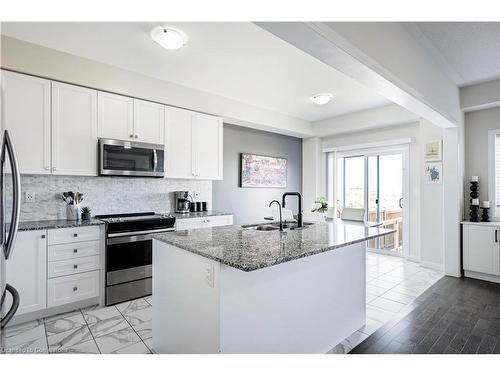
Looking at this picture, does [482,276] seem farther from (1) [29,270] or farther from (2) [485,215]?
(1) [29,270]

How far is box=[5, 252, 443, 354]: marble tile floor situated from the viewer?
2145 mm

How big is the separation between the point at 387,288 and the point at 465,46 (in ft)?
9.26

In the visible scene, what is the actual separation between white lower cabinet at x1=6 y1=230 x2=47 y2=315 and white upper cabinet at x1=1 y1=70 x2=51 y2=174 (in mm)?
687

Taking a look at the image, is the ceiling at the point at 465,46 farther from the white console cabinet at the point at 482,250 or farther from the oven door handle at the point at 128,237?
the oven door handle at the point at 128,237

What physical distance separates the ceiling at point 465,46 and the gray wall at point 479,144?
63 cm

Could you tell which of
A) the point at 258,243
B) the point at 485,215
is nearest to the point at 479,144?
the point at 485,215

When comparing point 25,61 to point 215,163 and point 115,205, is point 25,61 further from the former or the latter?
point 215,163

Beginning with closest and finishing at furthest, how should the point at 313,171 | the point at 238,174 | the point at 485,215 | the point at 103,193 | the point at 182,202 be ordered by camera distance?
the point at 103,193, the point at 485,215, the point at 182,202, the point at 238,174, the point at 313,171

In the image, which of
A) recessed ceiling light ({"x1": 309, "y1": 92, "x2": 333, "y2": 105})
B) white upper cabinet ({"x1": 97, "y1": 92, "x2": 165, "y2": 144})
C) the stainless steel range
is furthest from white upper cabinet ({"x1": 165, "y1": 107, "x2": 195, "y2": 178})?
recessed ceiling light ({"x1": 309, "y1": 92, "x2": 333, "y2": 105})

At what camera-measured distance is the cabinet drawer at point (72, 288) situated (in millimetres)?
2646

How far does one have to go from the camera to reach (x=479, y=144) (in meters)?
4.04

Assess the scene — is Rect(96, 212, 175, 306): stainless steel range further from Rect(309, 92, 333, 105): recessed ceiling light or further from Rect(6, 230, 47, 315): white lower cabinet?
Rect(309, 92, 333, 105): recessed ceiling light

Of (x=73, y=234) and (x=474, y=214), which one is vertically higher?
(x=474, y=214)

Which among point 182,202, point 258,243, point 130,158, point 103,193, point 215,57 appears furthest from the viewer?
point 182,202
